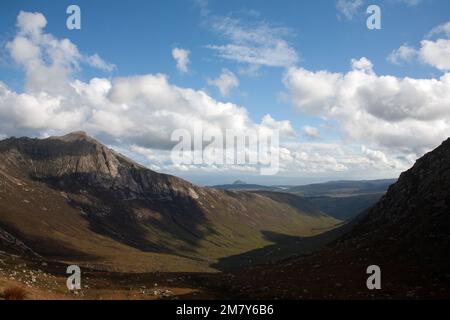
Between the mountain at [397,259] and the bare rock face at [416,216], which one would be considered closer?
the mountain at [397,259]

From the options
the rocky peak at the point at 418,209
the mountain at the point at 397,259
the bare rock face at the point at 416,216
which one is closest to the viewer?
the mountain at the point at 397,259

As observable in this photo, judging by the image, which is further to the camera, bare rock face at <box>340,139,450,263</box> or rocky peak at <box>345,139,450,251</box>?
rocky peak at <box>345,139,450,251</box>

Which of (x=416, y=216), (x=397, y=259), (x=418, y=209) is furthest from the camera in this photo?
(x=418, y=209)

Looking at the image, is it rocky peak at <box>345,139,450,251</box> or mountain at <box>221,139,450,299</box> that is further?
rocky peak at <box>345,139,450,251</box>

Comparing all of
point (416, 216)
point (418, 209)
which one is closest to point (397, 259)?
point (416, 216)

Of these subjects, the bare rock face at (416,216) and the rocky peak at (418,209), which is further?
the rocky peak at (418,209)

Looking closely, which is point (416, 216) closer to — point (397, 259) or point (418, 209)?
point (418, 209)

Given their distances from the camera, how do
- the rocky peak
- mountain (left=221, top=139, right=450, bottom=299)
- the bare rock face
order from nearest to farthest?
mountain (left=221, top=139, right=450, bottom=299) → the bare rock face → the rocky peak

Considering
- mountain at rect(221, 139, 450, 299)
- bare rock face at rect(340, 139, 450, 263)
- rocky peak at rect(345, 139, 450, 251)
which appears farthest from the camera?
rocky peak at rect(345, 139, 450, 251)

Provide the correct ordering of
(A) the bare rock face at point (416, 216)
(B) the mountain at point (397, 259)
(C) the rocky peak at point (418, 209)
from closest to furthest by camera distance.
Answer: (B) the mountain at point (397, 259)
(A) the bare rock face at point (416, 216)
(C) the rocky peak at point (418, 209)
